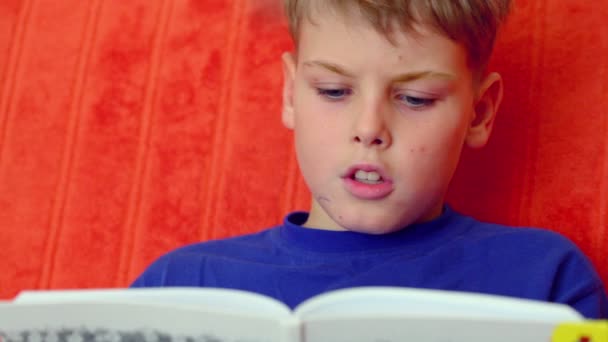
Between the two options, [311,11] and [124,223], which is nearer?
[311,11]

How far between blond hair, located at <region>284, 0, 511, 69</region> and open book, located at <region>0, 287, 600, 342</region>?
417mm

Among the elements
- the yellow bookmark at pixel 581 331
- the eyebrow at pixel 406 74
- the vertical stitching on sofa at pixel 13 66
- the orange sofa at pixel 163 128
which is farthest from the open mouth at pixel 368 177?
the vertical stitching on sofa at pixel 13 66

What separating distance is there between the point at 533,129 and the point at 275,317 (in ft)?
2.18

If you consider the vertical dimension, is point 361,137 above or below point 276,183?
above

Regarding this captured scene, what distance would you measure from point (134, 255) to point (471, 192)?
544 millimetres

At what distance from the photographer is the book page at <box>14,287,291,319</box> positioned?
0.67 m

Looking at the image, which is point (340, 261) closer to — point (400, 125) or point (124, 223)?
point (400, 125)

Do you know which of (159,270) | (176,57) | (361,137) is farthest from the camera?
(176,57)

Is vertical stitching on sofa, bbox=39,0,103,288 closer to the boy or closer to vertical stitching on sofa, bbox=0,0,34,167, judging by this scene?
vertical stitching on sofa, bbox=0,0,34,167

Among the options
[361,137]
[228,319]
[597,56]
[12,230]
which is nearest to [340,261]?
[361,137]

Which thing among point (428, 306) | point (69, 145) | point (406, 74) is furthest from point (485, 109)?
point (69, 145)

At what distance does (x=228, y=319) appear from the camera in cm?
65

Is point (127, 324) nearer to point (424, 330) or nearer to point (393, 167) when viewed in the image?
point (424, 330)

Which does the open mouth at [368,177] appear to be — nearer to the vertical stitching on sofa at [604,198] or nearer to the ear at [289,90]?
the ear at [289,90]
